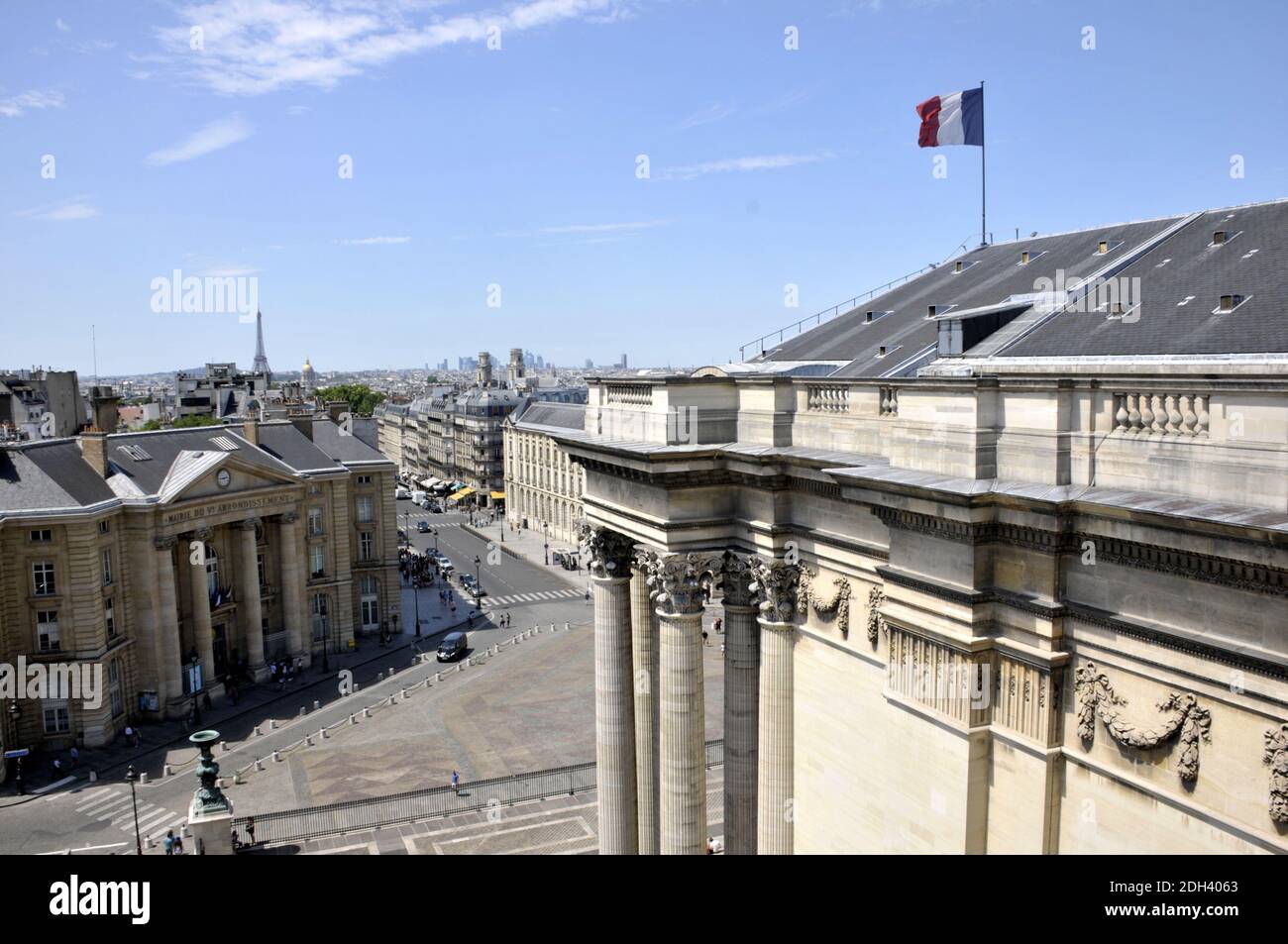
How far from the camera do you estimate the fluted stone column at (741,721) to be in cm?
Answer: 2344

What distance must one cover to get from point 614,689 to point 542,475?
97554mm

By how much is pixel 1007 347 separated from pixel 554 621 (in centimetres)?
6249

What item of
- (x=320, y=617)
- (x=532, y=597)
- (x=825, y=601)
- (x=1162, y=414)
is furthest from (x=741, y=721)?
(x=532, y=597)

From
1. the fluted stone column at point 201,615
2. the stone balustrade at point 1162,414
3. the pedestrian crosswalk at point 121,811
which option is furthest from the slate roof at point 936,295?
the fluted stone column at point 201,615

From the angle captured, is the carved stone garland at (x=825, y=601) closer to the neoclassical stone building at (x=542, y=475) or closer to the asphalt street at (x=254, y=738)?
the asphalt street at (x=254, y=738)

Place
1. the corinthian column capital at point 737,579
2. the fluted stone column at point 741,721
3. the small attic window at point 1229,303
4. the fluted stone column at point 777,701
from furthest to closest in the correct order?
the fluted stone column at point 741,721 → the corinthian column capital at point 737,579 → the fluted stone column at point 777,701 → the small attic window at point 1229,303

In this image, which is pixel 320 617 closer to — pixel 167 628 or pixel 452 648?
pixel 452 648

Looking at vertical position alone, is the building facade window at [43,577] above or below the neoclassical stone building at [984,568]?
below

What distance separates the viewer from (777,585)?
70.8 feet

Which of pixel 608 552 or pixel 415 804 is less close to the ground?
pixel 608 552

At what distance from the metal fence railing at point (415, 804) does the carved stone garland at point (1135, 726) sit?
29.5 m
